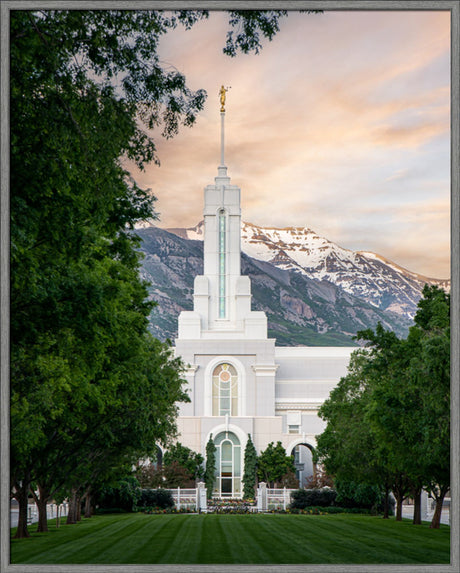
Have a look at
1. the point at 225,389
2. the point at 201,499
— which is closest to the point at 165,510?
the point at 201,499

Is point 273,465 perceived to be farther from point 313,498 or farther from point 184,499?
point 313,498

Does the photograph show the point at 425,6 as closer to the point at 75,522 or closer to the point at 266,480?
the point at 75,522

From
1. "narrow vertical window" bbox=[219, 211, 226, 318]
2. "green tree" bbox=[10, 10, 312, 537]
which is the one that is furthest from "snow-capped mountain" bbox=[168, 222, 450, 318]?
"narrow vertical window" bbox=[219, 211, 226, 318]

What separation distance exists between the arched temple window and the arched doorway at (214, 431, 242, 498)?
3.28 m

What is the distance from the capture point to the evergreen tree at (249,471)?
2409 inches

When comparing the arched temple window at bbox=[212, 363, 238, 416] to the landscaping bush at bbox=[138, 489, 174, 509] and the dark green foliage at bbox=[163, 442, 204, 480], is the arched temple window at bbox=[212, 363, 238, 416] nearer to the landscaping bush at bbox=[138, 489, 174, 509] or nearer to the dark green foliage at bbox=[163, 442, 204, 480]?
the dark green foliage at bbox=[163, 442, 204, 480]

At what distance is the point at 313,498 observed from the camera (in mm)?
50281

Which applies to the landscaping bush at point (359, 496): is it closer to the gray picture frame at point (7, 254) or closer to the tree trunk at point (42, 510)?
the tree trunk at point (42, 510)

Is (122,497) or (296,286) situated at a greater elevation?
(296,286)

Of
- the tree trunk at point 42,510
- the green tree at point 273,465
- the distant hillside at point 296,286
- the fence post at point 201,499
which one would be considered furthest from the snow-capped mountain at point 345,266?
the green tree at point 273,465

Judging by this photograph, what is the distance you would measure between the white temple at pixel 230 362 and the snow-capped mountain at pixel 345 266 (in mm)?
45819

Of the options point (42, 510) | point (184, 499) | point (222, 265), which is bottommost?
point (184, 499)

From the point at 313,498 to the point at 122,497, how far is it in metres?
11.8

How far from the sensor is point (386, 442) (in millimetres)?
24766
